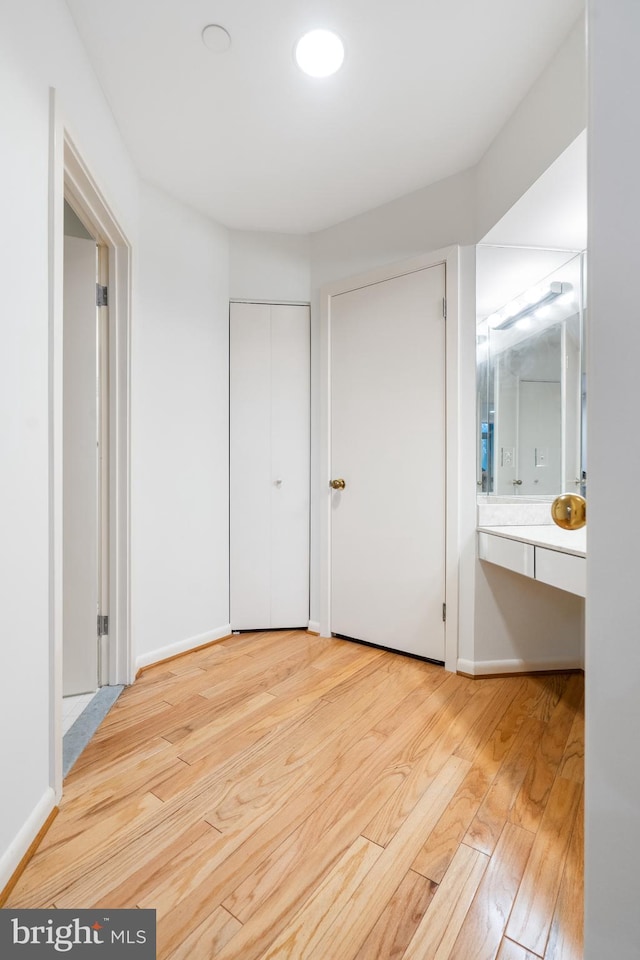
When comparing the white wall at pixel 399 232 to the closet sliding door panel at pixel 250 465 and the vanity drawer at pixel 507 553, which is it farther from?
the vanity drawer at pixel 507 553

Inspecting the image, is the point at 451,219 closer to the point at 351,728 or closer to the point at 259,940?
the point at 351,728

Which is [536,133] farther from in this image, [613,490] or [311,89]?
[613,490]

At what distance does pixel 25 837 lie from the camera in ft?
3.74

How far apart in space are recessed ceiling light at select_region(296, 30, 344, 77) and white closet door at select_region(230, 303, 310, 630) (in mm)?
1251

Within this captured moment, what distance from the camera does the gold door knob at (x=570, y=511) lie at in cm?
50

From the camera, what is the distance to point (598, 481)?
377mm

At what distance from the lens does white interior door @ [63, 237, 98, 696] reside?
2.01 m

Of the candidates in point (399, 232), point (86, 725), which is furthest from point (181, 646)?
point (399, 232)

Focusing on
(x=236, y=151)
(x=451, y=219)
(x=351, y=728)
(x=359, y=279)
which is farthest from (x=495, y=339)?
(x=351, y=728)

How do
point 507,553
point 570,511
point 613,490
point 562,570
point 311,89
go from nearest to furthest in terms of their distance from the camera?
point 613,490 → point 570,511 → point 562,570 → point 311,89 → point 507,553

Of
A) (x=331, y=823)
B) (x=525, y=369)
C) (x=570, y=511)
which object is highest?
(x=525, y=369)

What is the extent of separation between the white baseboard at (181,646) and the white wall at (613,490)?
7.27ft

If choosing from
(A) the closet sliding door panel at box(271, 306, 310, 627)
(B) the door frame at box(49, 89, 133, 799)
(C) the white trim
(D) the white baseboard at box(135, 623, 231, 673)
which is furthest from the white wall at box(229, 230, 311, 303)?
(D) the white baseboard at box(135, 623, 231, 673)

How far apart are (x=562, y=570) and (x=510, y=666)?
2.74 feet
